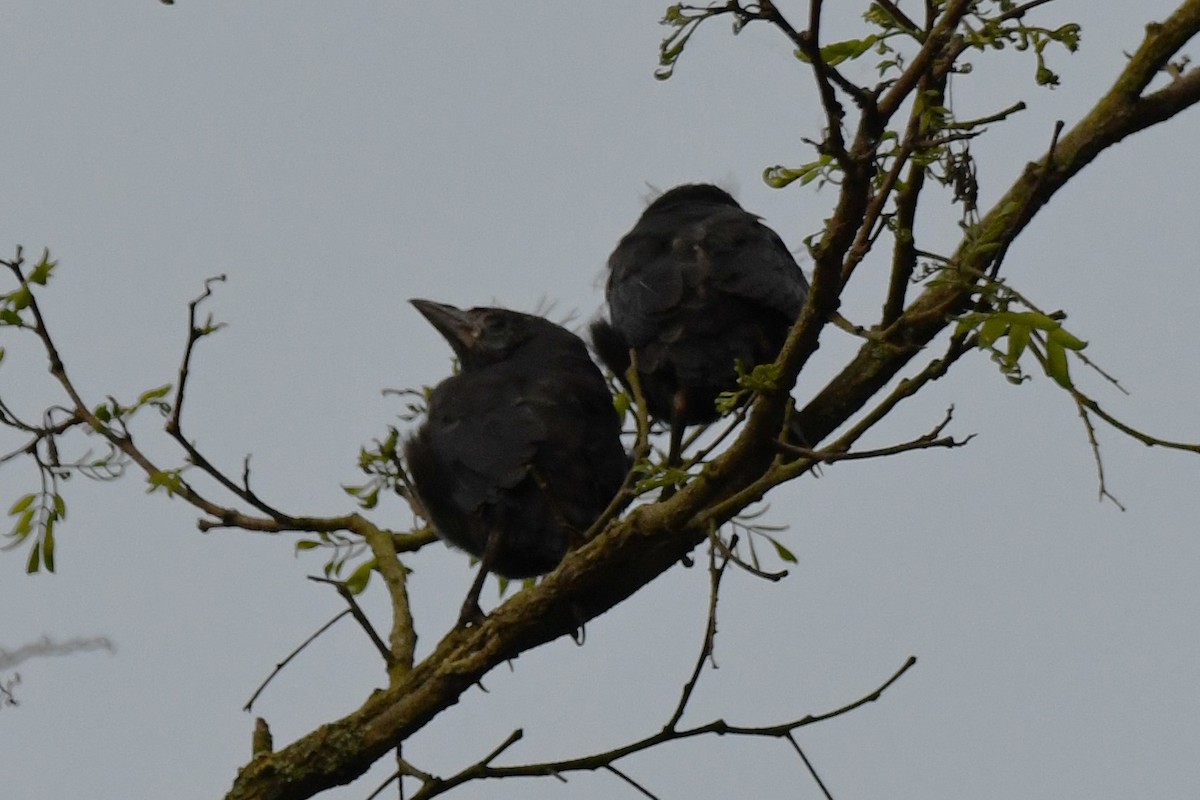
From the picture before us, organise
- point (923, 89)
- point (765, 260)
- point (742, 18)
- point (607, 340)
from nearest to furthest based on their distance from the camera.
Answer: point (742, 18) → point (923, 89) → point (765, 260) → point (607, 340)

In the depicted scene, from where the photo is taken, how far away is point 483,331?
619cm

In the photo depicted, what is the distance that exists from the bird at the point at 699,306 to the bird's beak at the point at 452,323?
0.63 meters

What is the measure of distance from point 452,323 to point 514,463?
1244 mm

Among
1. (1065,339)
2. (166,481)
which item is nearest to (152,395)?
(166,481)

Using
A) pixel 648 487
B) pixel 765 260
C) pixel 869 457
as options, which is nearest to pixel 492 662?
pixel 648 487

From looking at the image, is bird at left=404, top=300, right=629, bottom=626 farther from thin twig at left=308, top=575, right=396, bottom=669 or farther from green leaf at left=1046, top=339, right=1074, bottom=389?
green leaf at left=1046, top=339, right=1074, bottom=389

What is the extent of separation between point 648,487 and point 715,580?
0.31m

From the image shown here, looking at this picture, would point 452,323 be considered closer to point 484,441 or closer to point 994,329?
point 484,441

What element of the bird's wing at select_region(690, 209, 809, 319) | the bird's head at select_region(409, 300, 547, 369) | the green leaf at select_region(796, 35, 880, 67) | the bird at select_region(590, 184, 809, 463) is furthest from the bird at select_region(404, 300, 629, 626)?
the green leaf at select_region(796, 35, 880, 67)

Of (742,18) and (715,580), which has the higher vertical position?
(742,18)

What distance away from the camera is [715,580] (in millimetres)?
3502

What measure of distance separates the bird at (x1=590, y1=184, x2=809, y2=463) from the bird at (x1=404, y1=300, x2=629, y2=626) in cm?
24

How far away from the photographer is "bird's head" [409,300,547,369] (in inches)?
240

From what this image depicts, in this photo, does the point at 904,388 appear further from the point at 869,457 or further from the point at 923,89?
the point at 923,89
